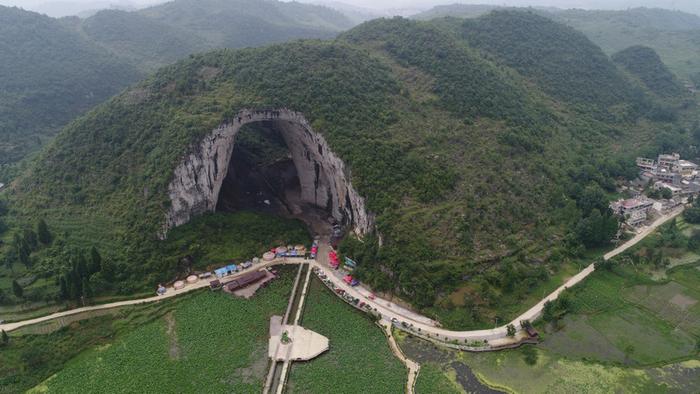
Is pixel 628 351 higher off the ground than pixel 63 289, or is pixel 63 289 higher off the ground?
pixel 63 289

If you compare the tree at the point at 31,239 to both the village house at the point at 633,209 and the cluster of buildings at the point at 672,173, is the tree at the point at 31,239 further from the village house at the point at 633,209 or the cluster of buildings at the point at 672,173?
the cluster of buildings at the point at 672,173

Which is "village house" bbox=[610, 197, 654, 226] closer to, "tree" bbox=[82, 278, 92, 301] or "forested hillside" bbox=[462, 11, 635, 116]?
"forested hillside" bbox=[462, 11, 635, 116]

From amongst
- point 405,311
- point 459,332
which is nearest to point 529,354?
point 459,332

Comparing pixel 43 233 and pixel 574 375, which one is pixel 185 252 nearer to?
pixel 43 233

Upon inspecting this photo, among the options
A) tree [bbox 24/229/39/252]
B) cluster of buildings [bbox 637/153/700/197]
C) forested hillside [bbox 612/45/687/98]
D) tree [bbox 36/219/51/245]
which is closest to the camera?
tree [bbox 24/229/39/252]

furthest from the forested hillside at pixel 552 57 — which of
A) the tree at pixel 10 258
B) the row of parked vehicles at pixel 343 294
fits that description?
the tree at pixel 10 258

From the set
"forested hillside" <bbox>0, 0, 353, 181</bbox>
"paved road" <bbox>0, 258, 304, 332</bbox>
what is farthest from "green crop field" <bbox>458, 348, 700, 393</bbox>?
"forested hillside" <bbox>0, 0, 353, 181</bbox>
